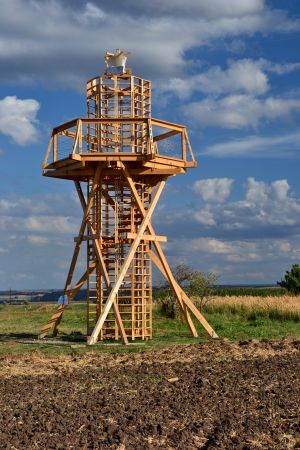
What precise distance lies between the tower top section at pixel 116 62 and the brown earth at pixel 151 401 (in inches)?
324

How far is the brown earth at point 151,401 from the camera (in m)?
7.99

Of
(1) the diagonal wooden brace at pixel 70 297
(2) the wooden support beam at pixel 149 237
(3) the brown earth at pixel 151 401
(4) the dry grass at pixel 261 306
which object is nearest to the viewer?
(3) the brown earth at pixel 151 401

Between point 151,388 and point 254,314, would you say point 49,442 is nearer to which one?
point 151,388

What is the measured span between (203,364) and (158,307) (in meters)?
15.5

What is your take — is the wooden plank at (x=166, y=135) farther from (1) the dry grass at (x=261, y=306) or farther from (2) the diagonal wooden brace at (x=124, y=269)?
(1) the dry grass at (x=261, y=306)

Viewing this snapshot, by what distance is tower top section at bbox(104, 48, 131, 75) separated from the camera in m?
19.3

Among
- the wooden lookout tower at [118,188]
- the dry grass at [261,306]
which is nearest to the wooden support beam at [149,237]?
the wooden lookout tower at [118,188]

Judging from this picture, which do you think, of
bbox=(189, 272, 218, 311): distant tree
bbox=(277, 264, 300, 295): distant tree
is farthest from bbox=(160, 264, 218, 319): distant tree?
bbox=(277, 264, 300, 295): distant tree

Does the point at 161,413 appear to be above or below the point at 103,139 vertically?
below

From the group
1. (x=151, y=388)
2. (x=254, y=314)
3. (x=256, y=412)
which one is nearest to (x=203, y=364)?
(x=151, y=388)

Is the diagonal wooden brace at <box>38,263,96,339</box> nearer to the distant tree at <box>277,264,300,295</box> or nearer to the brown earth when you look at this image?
the brown earth

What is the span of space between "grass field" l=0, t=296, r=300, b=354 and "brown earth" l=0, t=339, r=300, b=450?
2.18 meters

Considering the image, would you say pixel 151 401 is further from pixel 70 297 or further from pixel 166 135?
pixel 166 135

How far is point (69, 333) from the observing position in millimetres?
21953
